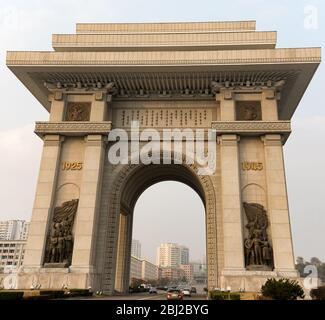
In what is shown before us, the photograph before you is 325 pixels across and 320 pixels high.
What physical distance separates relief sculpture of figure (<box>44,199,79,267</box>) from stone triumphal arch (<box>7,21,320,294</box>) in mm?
60

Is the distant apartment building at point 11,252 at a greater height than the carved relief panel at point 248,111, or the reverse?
the distant apartment building at point 11,252

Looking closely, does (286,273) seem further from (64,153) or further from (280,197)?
(64,153)

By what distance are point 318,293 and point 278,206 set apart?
517 centimetres

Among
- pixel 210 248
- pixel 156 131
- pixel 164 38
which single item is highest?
pixel 164 38

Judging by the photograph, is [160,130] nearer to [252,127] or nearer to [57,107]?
[252,127]

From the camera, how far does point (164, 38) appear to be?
25.6 m

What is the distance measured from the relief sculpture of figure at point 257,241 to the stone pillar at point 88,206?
9.12 meters

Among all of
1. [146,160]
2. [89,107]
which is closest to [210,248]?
[146,160]

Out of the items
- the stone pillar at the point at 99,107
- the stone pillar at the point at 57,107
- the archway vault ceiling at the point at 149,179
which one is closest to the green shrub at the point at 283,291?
the archway vault ceiling at the point at 149,179

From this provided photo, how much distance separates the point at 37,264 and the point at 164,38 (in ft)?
57.0

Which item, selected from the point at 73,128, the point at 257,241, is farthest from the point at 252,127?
the point at 73,128

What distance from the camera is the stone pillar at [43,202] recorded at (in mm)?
20906

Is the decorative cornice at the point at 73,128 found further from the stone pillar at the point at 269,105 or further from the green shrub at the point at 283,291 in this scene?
the green shrub at the point at 283,291

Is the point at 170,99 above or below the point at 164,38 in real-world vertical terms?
below
